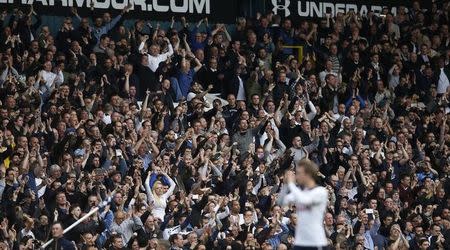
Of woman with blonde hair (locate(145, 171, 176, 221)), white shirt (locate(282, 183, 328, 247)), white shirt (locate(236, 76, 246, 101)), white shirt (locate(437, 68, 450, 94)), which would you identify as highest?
white shirt (locate(282, 183, 328, 247))

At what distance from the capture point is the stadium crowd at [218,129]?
20234 mm

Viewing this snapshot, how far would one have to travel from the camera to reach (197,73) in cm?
2533

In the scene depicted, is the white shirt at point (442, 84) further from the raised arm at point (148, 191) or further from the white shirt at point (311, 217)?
the white shirt at point (311, 217)

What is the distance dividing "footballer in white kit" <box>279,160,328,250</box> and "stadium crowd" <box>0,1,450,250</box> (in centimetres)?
517

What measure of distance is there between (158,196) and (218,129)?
285 centimetres

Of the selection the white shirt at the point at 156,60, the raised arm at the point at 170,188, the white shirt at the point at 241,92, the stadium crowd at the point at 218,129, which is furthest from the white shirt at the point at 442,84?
the raised arm at the point at 170,188

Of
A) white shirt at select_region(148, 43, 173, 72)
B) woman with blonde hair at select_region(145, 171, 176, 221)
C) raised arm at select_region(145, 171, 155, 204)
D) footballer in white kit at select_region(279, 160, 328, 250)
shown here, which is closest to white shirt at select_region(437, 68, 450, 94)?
white shirt at select_region(148, 43, 173, 72)

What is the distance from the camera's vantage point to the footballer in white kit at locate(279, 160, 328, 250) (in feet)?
41.2

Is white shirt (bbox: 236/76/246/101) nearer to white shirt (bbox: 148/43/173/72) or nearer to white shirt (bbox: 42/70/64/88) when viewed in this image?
white shirt (bbox: 148/43/173/72)

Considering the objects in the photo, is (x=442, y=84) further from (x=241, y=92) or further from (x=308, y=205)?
(x=308, y=205)

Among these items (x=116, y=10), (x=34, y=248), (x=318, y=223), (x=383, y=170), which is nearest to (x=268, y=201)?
(x=383, y=170)

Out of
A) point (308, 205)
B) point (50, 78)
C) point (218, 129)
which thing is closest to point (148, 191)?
point (218, 129)

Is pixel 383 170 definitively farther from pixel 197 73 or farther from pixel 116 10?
pixel 116 10

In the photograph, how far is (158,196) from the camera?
21.2m
